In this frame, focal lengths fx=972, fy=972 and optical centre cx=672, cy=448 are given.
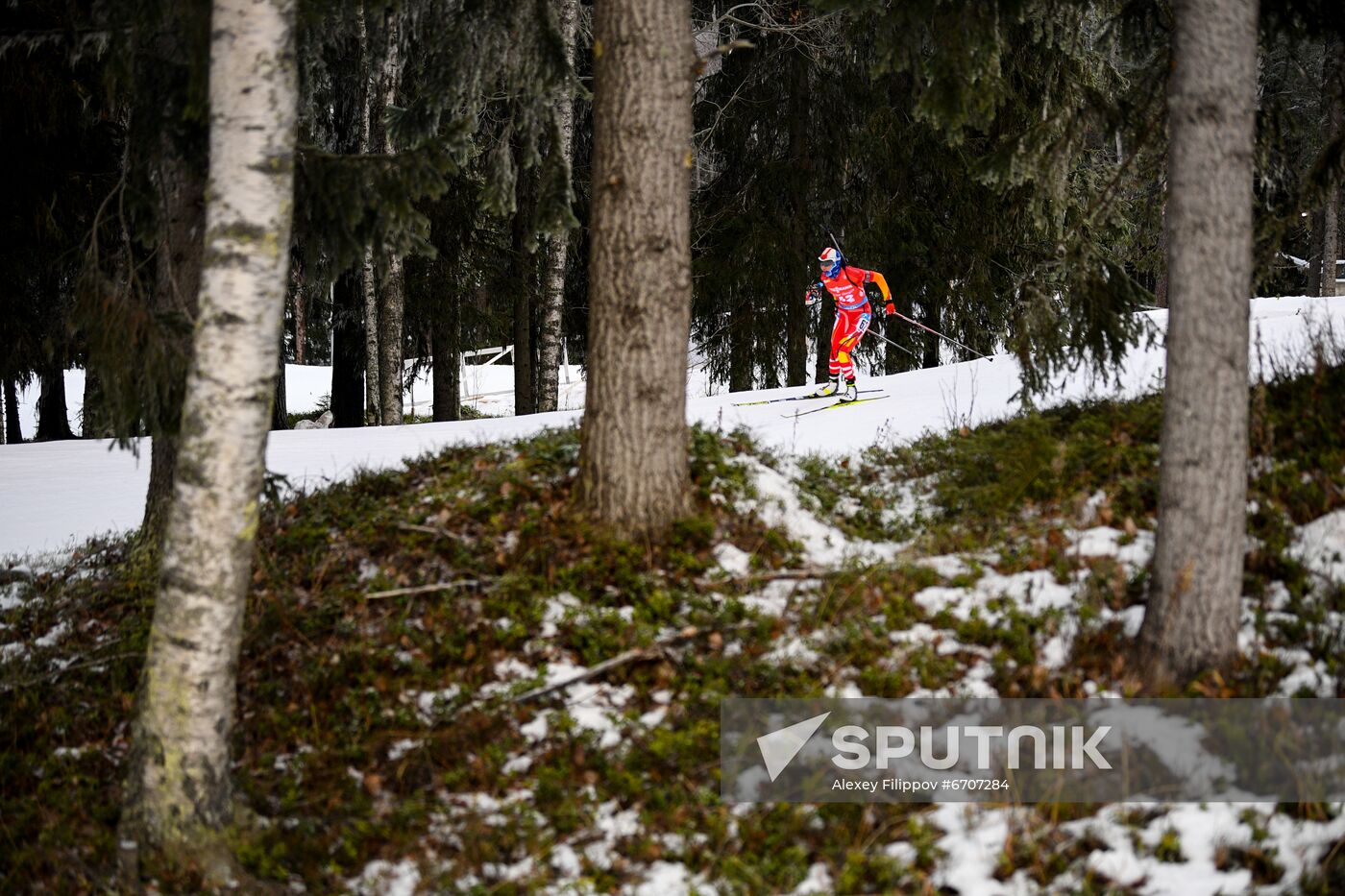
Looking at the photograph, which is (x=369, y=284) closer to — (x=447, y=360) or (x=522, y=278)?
(x=447, y=360)

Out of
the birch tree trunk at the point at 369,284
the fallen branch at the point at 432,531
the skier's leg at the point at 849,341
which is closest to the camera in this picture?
the fallen branch at the point at 432,531

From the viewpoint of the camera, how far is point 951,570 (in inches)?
223

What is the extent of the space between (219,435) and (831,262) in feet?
33.6

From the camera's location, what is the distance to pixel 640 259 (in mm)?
5766

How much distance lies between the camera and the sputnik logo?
14.4 ft

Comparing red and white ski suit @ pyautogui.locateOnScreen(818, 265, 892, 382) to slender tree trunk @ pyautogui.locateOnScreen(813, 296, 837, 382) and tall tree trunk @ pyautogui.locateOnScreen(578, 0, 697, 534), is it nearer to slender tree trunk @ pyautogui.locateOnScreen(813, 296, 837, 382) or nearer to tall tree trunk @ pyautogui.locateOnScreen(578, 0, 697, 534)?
slender tree trunk @ pyautogui.locateOnScreen(813, 296, 837, 382)

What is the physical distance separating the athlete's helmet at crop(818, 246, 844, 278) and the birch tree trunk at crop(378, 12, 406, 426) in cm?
573

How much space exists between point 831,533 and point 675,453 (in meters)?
1.24

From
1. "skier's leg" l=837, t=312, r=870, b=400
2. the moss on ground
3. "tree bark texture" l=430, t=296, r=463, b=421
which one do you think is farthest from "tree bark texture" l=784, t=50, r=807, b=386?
the moss on ground

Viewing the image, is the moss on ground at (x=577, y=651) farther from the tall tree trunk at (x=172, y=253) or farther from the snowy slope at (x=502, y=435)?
the snowy slope at (x=502, y=435)

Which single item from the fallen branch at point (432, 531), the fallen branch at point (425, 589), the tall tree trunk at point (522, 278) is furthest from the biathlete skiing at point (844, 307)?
the fallen branch at point (425, 589)

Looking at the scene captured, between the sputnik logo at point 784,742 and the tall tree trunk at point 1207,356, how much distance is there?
1.63 meters

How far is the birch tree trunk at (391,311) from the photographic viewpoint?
13328 millimetres

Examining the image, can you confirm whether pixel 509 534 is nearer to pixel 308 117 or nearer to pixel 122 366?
pixel 122 366
